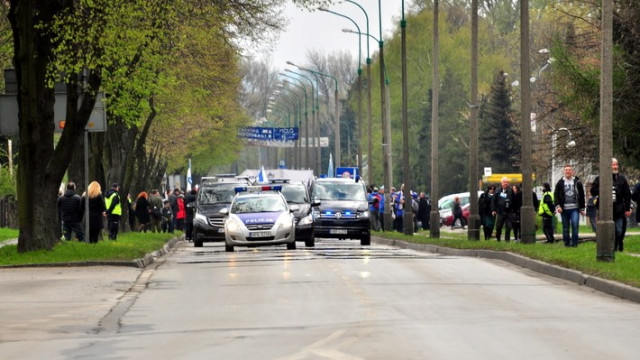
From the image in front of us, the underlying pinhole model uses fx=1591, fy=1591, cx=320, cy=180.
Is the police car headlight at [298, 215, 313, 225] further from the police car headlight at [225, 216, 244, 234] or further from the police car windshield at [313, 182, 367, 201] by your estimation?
the police car windshield at [313, 182, 367, 201]

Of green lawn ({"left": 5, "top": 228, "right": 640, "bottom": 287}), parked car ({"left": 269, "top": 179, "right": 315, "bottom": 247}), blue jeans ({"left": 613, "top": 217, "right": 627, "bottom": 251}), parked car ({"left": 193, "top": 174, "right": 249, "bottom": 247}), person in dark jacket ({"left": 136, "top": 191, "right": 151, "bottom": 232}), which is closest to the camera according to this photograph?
green lawn ({"left": 5, "top": 228, "right": 640, "bottom": 287})

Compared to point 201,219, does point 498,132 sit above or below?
above

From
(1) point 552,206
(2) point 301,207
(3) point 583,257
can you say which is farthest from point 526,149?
(2) point 301,207

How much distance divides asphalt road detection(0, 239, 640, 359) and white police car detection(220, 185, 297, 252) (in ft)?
30.8

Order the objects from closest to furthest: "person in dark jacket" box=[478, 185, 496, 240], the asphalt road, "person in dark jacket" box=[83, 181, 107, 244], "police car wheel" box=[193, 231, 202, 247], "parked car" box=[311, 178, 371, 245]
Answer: the asphalt road, "person in dark jacket" box=[83, 181, 107, 244], "person in dark jacket" box=[478, 185, 496, 240], "police car wheel" box=[193, 231, 202, 247], "parked car" box=[311, 178, 371, 245]

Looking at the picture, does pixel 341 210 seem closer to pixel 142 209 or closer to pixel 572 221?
pixel 142 209

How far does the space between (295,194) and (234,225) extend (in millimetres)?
7063

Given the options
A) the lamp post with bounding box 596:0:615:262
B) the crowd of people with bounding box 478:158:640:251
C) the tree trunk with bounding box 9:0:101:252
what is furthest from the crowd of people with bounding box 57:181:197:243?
the lamp post with bounding box 596:0:615:262

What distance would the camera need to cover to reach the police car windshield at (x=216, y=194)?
4466 cm

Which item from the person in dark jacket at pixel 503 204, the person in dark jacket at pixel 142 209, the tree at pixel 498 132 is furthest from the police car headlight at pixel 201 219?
the tree at pixel 498 132

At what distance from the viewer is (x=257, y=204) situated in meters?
38.5

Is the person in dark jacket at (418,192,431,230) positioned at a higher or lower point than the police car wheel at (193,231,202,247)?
higher

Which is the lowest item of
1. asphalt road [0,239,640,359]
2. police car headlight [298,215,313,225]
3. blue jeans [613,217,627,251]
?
asphalt road [0,239,640,359]

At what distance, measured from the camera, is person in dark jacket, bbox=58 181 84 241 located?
123 feet
